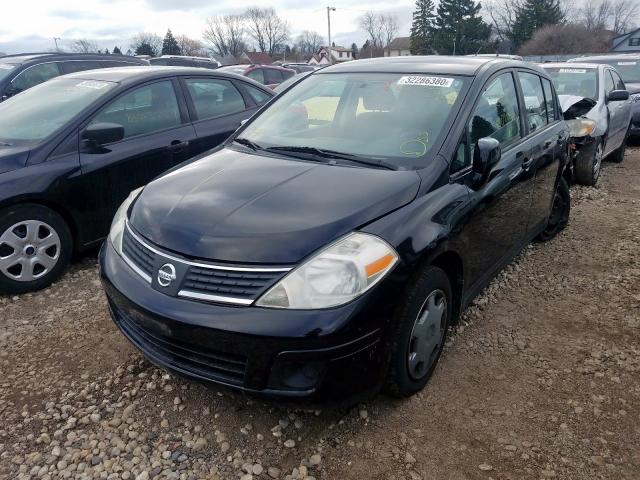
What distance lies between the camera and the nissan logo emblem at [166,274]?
7.27 ft

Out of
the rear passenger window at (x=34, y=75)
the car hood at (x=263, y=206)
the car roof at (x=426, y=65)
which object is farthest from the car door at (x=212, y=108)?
the rear passenger window at (x=34, y=75)

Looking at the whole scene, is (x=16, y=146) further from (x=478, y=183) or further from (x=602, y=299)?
(x=602, y=299)

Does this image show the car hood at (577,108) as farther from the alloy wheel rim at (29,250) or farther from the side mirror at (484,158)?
the alloy wheel rim at (29,250)

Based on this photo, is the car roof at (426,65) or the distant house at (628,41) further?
the distant house at (628,41)

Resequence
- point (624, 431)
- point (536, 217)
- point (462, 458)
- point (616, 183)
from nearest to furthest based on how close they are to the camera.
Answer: point (462, 458), point (624, 431), point (536, 217), point (616, 183)

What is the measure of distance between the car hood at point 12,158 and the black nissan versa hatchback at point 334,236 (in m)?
1.36

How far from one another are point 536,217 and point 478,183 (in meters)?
1.46

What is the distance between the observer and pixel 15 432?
2.48 m

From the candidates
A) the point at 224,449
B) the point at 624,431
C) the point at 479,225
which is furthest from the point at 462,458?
the point at 479,225

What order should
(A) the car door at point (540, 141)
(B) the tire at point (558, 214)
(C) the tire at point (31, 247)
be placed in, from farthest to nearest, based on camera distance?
A: (B) the tire at point (558, 214), (A) the car door at point (540, 141), (C) the tire at point (31, 247)

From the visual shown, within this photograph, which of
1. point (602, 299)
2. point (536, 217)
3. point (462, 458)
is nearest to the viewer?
point (462, 458)

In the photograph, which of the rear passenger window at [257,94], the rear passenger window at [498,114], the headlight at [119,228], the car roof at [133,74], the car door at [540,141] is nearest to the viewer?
the headlight at [119,228]

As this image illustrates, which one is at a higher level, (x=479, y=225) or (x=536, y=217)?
(x=479, y=225)

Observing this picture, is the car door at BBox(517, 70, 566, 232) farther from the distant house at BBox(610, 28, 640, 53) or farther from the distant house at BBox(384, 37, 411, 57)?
the distant house at BBox(384, 37, 411, 57)
